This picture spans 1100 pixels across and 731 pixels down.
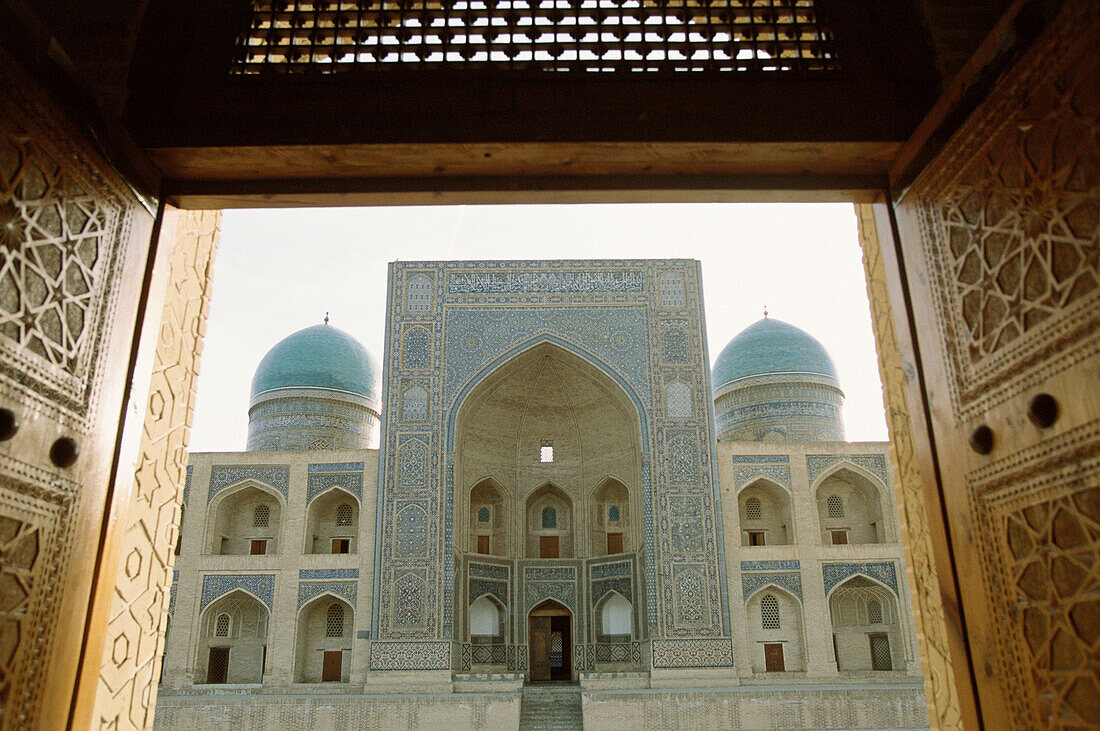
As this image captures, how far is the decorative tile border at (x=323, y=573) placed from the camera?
13656 millimetres

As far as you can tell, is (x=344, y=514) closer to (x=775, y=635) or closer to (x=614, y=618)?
(x=614, y=618)

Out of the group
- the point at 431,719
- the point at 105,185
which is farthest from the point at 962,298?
the point at 431,719

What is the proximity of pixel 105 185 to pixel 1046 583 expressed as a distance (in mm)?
1920

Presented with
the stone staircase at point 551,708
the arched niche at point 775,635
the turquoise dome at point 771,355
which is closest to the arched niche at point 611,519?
the arched niche at point 775,635

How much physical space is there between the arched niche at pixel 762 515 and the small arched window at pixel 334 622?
6.91 m

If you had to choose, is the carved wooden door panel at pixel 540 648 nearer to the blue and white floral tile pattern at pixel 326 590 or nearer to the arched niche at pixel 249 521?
the blue and white floral tile pattern at pixel 326 590

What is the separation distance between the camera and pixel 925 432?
73.1 inches

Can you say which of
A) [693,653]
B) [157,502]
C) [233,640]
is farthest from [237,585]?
[157,502]

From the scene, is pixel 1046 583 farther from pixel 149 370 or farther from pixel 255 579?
pixel 255 579

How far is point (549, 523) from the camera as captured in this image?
606 inches

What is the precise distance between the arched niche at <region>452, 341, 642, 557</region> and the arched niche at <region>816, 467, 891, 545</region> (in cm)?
334

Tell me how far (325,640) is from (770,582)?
7235 mm

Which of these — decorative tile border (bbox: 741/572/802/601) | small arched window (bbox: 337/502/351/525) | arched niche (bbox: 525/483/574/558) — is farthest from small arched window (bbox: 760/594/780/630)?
small arched window (bbox: 337/502/351/525)

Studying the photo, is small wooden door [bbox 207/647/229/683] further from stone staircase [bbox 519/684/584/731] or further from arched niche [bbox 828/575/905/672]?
arched niche [bbox 828/575/905/672]
